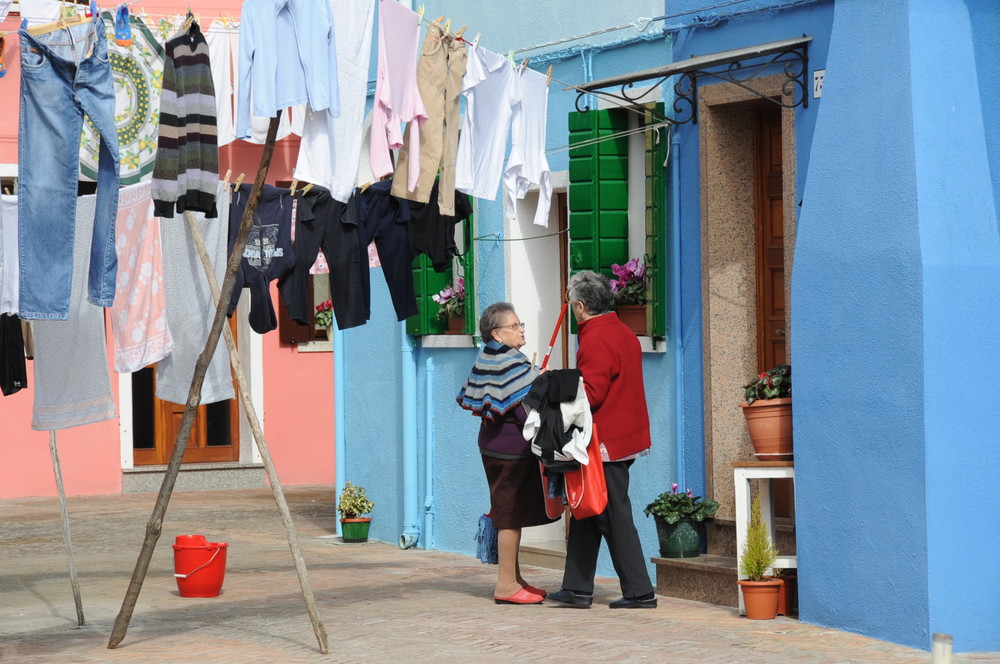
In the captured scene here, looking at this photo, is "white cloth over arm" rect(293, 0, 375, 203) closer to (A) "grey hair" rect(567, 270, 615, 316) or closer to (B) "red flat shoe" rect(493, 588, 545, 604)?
(A) "grey hair" rect(567, 270, 615, 316)

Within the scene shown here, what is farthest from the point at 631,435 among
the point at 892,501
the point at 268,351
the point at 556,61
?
the point at 268,351

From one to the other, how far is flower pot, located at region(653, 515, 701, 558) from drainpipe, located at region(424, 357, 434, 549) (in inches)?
134

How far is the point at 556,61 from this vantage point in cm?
1095

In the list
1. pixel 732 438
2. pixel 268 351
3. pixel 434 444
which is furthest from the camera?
pixel 268 351

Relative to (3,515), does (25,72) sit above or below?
above

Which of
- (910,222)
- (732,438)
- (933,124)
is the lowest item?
(732,438)

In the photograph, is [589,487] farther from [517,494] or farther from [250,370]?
[250,370]

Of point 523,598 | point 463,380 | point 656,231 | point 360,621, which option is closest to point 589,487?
point 523,598

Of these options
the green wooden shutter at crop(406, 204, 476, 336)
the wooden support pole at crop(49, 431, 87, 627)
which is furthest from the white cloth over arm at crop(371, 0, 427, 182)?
the green wooden shutter at crop(406, 204, 476, 336)

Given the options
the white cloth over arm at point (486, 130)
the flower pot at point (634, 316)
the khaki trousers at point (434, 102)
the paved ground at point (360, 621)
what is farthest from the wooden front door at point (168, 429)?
the khaki trousers at point (434, 102)

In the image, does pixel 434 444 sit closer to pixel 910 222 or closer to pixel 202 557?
pixel 202 557

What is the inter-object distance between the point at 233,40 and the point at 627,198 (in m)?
6.60

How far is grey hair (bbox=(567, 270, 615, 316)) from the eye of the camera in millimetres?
8812

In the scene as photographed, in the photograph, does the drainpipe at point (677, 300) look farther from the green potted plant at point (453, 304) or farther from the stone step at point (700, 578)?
the green potted plant at point (453, 304)
